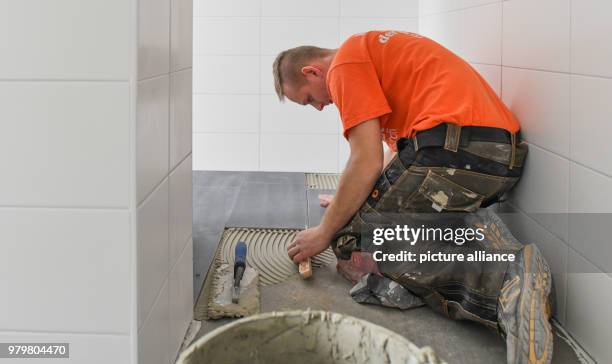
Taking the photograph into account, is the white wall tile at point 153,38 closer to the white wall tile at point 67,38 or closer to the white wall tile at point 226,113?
A: the white wall tile at point 67,38

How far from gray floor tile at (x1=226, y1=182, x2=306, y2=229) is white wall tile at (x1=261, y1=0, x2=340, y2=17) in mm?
1166

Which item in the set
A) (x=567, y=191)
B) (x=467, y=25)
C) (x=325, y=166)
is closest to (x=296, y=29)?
(x=325, y=166)

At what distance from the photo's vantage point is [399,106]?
1.82 metres

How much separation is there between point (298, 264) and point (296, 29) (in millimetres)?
2059

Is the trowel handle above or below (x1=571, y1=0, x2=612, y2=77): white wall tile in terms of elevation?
below

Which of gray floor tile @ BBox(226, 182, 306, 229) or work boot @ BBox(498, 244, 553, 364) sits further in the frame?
gray floor tile @ BBox(226, 182, 306, 229)

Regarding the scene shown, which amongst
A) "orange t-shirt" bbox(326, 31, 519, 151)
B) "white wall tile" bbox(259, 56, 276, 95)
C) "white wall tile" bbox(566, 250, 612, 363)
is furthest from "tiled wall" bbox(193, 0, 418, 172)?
"white wall tile" bbox(566, 250, 612, 363)

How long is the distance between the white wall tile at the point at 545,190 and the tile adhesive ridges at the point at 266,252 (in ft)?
2.30

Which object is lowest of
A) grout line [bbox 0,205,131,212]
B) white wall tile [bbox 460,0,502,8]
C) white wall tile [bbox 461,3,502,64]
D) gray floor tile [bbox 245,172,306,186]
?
grout line [bbox 0,205,131,212]

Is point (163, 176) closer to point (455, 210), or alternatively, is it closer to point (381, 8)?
point (455, 210)

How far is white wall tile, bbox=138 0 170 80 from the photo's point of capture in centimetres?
Answer: 92

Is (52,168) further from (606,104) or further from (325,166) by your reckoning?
(325,166)

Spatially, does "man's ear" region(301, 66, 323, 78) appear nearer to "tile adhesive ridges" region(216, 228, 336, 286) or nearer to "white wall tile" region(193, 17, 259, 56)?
"tile adhesive ridges" region(216, 228, 336, 286)

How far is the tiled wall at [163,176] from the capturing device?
97 centimetres
